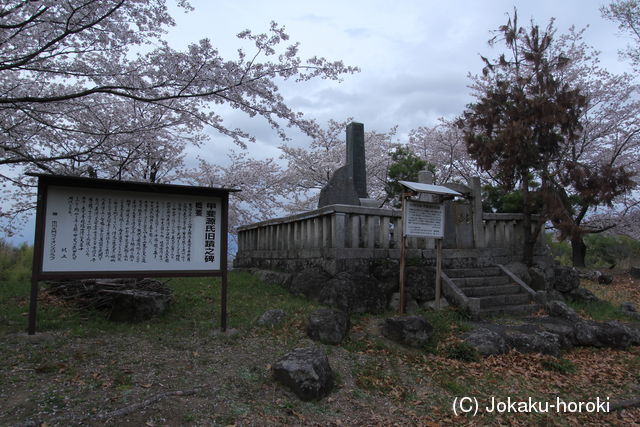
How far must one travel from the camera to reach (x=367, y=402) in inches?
169

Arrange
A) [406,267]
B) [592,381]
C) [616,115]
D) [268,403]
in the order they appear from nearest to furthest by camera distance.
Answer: [268,403] < [592,381] < [406,267] < [616,115]

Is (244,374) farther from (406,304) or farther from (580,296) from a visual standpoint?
(580,296)

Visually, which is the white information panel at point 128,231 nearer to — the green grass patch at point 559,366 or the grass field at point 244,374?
the grass field at point 244,374

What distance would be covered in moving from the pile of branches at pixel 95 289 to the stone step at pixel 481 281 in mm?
6014

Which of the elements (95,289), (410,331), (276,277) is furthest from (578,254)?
(95,289)

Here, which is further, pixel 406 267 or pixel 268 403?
pixel 406 267

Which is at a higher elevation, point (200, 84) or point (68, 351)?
point (200, 84)

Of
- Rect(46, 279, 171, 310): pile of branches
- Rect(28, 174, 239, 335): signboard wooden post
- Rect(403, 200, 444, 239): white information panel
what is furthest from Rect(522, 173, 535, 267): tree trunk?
Rect(46, 279, 171, 310): pile of branches

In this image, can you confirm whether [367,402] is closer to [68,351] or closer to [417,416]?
[417,416]

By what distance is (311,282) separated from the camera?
7.90 metres

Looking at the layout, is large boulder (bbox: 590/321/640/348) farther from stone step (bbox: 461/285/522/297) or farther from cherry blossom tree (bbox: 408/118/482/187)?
cherry blossom tree (bbox: 408/118/482/187)

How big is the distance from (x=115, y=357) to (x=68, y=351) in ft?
1.98

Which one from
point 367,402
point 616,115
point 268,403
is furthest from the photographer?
point 616,115

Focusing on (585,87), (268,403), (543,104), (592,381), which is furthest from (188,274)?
(585,87)
